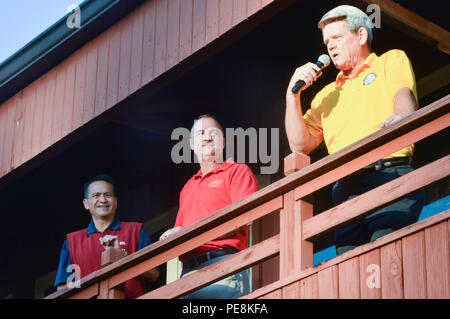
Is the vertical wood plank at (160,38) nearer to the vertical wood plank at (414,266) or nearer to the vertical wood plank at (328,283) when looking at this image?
the vertical wood plank at (328,283)

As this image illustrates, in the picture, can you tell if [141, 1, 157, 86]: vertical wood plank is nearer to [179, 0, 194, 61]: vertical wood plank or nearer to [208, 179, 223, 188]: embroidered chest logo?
[179, 0, 194, 61]: vertical wood plank

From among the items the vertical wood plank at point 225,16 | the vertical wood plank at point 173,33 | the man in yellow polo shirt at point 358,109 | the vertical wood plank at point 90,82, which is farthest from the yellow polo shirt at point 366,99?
the vertical wood plank at point 90,82

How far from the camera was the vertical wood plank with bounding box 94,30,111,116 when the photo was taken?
9383 millimetres

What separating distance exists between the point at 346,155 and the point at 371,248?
2.06 ft

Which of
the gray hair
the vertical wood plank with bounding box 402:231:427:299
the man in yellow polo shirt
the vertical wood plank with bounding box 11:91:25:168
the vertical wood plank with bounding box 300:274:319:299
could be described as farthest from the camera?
the vertical wood plank with bounding box 11:91:25:168

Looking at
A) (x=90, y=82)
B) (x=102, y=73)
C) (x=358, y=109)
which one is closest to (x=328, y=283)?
(x=358, y=109)

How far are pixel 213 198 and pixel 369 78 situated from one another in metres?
1.56

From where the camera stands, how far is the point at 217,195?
7914 millimetres

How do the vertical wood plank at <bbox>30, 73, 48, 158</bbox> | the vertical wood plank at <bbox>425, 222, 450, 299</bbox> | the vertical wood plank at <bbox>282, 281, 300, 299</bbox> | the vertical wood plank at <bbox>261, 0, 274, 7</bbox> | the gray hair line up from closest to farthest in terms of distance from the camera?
the vertical wood plank at <bbox>425, 222, 450, 299</bbox> < the vertical wood plank at <bbox>282, 281, 300, 299</bbox> < the gray hair < the vertical wood plank at <bbox>261, 0, 274, 7</bbox> < the vertical wood plank at <bbox>30, 73, 48, 158</bbox>

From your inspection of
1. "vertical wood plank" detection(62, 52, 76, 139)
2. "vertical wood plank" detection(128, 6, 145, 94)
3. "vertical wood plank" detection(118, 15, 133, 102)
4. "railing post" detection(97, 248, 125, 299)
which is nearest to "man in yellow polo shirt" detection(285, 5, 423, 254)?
"railing post" detection(97, 248, 125, 299)

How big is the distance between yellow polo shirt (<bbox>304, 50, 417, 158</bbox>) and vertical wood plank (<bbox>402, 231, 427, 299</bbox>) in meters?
0.92

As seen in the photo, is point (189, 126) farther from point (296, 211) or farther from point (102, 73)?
point (296, 211)
